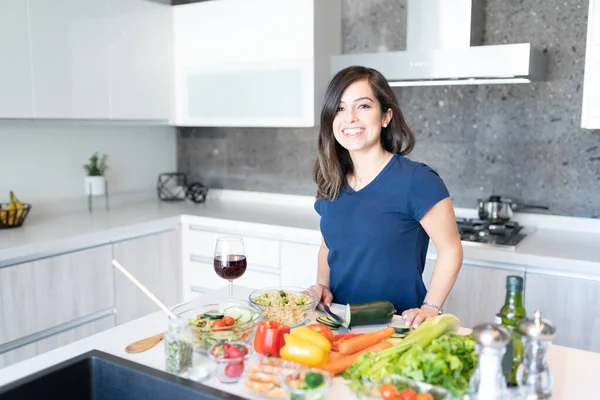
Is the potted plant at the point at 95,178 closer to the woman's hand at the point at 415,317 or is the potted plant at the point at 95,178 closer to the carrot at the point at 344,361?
the woman's hand at the point at 415,317

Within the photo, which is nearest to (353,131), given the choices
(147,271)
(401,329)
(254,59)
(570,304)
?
(401,329)

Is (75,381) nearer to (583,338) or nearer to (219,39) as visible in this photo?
(583,338)

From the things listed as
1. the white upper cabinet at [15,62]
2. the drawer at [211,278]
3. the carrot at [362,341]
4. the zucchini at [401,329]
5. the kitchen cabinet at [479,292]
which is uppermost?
the white upper cabinet at [15,62]

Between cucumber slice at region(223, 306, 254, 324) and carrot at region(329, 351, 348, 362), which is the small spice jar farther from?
carrot at region(329, 351, 348, 362)

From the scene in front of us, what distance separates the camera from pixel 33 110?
2.77m

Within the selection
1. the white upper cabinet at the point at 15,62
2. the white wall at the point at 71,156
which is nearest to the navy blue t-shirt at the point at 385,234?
the white upper cabinet at the point at 15,62

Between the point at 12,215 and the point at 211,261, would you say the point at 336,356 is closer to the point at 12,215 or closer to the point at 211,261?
the point at 211,261

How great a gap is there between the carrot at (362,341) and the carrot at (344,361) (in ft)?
0.04

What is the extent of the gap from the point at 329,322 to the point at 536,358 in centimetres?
55

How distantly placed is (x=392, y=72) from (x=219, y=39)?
1185 millimetres

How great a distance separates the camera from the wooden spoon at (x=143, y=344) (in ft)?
4.19

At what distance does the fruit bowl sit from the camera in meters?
2.75

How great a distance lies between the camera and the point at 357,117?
168 centimetres

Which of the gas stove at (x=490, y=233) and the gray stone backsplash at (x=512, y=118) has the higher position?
the gray stone backsplash at (x=512, y=118)
